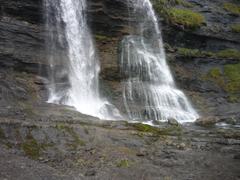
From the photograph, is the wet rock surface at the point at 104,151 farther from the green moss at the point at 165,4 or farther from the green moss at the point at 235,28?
the green moss at the point at 235,28

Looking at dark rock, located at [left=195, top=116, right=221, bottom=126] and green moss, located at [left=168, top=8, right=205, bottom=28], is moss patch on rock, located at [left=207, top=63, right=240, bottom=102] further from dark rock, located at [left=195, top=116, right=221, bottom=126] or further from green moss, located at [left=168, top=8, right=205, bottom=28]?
dark rock, located at [left=195, top=116, right=221, bottom=126]

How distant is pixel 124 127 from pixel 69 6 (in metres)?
16.5

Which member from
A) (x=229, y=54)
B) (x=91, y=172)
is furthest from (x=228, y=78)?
(x=91, y=172)

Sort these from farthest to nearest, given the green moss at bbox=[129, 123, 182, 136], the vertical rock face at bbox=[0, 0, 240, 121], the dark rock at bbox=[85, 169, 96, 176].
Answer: the vertical rock face at bbox=[0, 0, 240, 121] < the green moss at bbox=[129, 123, 182, 136] < the dark rock at bbox=[85, 169, 96, 176]

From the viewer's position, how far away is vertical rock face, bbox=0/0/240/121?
2881cm

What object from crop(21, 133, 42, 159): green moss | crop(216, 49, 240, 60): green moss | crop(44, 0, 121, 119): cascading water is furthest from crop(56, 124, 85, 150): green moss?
crop(216, 49, 240, 60): green moss

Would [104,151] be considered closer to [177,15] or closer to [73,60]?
[73,60]

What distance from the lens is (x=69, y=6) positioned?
34.3 metres

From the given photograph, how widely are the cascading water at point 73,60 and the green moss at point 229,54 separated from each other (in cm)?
1421

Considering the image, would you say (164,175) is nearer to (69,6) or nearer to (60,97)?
(60,97)

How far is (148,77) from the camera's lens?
34.9 meters

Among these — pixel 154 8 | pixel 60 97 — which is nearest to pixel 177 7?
pixel 154 8

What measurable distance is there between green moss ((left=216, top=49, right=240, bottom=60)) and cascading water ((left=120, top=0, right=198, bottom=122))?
7.04m

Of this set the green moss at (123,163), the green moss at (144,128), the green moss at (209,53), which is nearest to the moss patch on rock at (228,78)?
the green moss at (209,53)
